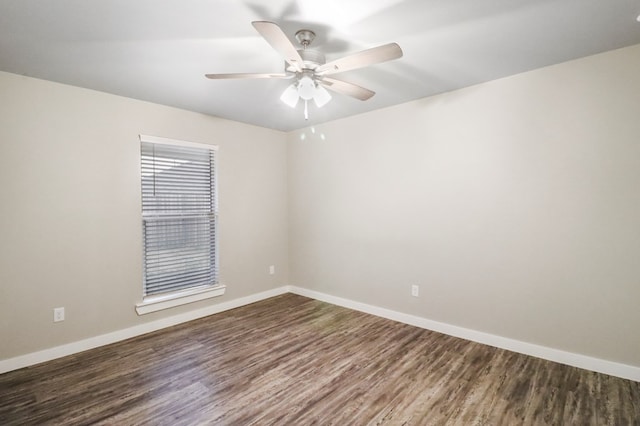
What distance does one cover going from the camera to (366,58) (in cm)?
176

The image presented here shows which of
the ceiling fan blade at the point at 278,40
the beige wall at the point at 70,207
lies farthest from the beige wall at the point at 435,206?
the ceiling fan blade at the point at 278,40

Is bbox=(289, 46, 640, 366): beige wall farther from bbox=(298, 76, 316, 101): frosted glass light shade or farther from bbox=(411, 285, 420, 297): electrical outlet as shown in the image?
bbox=(298, 76, 316, 101): frosted glass light shade


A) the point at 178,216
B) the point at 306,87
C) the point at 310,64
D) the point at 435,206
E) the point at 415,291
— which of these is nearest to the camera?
the point at 310,64

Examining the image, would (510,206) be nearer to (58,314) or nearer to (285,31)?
(285,31)

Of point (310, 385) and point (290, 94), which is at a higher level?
point (290, 94)

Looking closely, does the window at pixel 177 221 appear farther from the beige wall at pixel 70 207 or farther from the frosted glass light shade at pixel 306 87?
the frosted glass light shade at pixel 306 87

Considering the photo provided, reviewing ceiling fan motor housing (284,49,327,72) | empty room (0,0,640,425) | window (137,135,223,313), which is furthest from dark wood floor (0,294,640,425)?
ceiling fan motor housing (284,49,327,72)

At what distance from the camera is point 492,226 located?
9.43ft

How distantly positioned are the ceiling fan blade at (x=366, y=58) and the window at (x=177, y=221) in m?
2.24

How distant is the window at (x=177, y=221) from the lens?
3.31m

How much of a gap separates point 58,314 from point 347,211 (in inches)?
122

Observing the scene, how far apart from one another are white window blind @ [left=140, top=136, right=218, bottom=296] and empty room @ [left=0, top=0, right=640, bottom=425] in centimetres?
2

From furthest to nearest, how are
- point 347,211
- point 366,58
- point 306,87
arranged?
point 347,211 < point 306,87 < point 366,58

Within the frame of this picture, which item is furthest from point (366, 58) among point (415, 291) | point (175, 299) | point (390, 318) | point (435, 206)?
point (175, 299)
